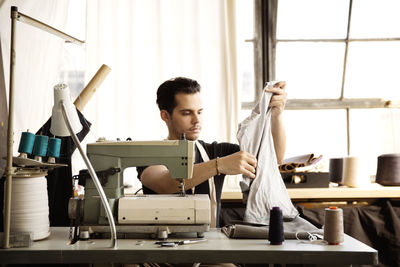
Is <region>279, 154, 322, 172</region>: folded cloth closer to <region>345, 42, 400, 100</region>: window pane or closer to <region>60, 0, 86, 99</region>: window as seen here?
<region>345, 42, 400, 100</region>: window pane

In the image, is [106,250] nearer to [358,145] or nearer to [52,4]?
[52,4]

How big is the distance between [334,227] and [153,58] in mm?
2090

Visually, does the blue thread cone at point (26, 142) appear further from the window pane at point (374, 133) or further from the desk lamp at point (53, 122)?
the window pane at point (374, 133)

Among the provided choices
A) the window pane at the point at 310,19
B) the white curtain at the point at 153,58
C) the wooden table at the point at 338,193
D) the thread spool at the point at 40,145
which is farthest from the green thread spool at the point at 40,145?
the window pane at the point at 310,19

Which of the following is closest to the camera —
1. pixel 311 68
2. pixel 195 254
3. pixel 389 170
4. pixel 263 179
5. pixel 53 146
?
pixel 195 254

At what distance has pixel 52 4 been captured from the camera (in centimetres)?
309

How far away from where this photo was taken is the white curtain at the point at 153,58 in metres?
3.20

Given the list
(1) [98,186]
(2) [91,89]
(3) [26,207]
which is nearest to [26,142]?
(3) [26,207]

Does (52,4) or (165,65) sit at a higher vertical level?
(52,4)

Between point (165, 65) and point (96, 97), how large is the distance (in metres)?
0.53

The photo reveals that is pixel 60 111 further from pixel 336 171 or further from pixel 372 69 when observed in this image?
pixel 372 69

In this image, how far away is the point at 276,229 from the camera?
1.49 meters

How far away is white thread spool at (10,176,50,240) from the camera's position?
1521 millimetres

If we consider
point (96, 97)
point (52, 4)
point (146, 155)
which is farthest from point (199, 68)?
point (146, 155)
